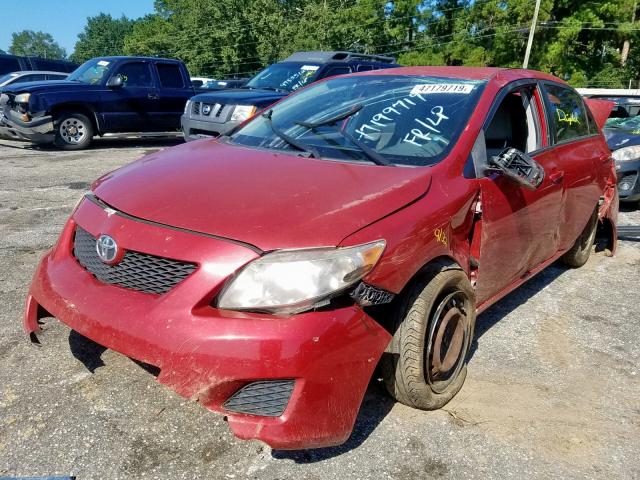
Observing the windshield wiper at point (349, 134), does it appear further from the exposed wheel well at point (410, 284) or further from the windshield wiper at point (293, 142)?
the exposed wheel well at point (410, 284)

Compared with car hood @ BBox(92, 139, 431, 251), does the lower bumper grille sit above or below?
below

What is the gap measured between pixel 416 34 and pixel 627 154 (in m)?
37.8

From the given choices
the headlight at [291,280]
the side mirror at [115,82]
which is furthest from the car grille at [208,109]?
the headlight at [291,280]

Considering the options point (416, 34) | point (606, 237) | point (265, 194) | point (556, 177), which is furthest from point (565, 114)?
point (416, 34)

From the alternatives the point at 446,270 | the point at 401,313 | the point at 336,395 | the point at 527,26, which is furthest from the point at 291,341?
the point at 527,26

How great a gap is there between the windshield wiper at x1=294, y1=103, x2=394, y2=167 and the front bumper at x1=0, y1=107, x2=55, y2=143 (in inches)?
330

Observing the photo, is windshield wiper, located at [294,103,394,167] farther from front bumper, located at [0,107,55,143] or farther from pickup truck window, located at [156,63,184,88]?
pickup truck window, located at [156,63,184,88]

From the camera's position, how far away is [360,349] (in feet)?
6.88

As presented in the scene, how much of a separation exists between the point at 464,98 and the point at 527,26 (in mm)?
35272

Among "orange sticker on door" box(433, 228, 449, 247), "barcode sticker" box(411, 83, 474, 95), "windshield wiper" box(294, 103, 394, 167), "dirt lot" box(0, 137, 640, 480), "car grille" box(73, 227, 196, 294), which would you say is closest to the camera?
"car grille" box(73, 227, 196, 294)

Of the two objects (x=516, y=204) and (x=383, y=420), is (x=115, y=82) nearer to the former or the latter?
(x=516, y=204)

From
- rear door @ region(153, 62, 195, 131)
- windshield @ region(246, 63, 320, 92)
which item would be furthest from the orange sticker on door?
rear door @ region(153, 62, 195, 131)

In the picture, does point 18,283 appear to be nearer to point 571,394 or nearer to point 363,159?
point 363,159

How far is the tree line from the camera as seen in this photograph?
111 feet
